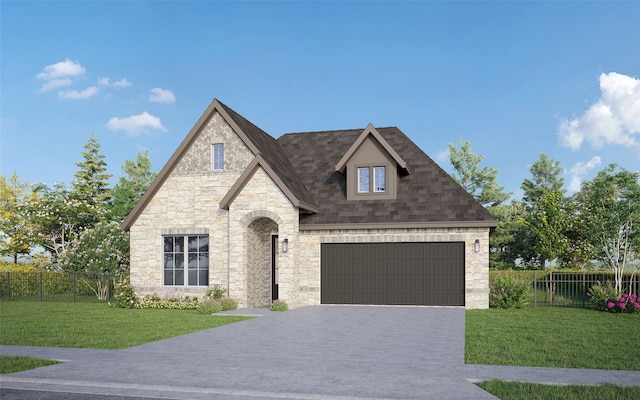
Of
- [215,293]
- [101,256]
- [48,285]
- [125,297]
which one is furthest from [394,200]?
[48,285]

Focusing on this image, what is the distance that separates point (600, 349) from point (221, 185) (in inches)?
600

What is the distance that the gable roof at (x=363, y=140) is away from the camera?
881 inches

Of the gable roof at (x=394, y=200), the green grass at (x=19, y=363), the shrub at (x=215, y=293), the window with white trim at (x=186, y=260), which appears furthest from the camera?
the window with white trim at (x=186, y=260)

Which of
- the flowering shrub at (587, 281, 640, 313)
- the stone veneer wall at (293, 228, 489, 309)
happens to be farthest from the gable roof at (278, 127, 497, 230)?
the flowering shrub at (587, 281, 640, 313)

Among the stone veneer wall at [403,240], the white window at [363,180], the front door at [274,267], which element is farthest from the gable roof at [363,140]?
the front door at [274,267]

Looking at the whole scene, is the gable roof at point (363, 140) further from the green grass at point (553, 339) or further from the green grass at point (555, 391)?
the green grass at point (555, 391)

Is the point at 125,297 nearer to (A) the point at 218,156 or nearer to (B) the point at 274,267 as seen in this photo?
(B) the point at 274,267

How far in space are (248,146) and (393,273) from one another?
7.79 m

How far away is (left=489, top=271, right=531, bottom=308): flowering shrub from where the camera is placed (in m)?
21.6

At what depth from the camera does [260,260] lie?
75.3 feet

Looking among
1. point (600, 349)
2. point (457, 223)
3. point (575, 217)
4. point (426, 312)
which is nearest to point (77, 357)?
point (600, 349)

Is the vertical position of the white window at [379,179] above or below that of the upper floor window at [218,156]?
below

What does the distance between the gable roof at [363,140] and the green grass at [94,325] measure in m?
8.38

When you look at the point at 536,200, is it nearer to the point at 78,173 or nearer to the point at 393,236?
the point at 393,236
